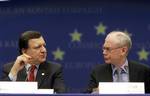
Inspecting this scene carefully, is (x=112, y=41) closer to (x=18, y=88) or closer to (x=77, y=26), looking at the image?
(x=18, y=88)

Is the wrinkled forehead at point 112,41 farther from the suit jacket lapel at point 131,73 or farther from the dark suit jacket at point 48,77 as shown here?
the dark suit jacket at point 48,77

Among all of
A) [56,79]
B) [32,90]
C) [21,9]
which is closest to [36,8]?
[21,9]

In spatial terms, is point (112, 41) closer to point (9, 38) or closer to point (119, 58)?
point (119, 58)

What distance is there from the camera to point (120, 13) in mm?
4840

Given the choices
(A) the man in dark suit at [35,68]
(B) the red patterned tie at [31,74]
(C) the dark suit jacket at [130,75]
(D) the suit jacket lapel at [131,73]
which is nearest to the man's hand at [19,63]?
(A) the man in dark suit at [35,68]

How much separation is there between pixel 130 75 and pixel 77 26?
1.63 meters

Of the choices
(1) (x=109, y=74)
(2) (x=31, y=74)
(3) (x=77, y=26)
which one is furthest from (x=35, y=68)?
(3) (x=77, y=26)

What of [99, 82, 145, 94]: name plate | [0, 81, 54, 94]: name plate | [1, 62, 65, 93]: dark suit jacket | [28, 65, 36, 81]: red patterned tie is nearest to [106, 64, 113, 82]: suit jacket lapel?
[1, 62, 65, 93]: dark suit jacket

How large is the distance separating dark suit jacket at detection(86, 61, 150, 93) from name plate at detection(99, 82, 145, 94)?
743 mm

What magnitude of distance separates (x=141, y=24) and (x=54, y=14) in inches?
39.9

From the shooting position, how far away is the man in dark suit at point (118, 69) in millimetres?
3371

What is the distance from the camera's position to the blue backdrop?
4.83 meters

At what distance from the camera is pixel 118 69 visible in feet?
11.2

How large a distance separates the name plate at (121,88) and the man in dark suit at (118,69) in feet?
2.42
